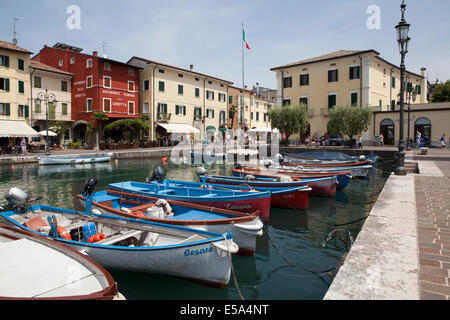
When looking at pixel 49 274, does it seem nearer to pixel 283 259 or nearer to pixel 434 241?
pixel 283 259

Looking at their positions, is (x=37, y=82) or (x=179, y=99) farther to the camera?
(x=179, y=99)

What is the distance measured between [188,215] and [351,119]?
26.7 m

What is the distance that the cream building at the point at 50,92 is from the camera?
34.3 m

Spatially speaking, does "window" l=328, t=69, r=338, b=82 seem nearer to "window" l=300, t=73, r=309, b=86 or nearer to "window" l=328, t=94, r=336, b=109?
"window" l=328, t=94, r=336, b=109

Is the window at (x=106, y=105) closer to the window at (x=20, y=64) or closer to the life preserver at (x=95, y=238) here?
the window at (x=20, y=64)

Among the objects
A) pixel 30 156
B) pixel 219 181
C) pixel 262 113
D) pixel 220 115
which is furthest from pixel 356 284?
pixel 262 113

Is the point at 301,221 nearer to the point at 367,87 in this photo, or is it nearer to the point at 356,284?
the point at 356,284

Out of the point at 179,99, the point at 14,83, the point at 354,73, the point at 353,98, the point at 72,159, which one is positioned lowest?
the point at 72,159

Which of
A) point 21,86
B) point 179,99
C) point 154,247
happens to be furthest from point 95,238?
point 179,99

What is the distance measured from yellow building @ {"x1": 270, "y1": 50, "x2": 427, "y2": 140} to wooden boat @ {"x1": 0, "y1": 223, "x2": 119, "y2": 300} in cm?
3605

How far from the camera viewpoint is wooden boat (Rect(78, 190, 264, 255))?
734 cm

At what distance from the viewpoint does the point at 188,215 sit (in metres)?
8.67

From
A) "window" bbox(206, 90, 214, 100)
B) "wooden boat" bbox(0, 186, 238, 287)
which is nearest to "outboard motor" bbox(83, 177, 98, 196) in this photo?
"wooden boat" bbox(0, 186, 238, 287)
